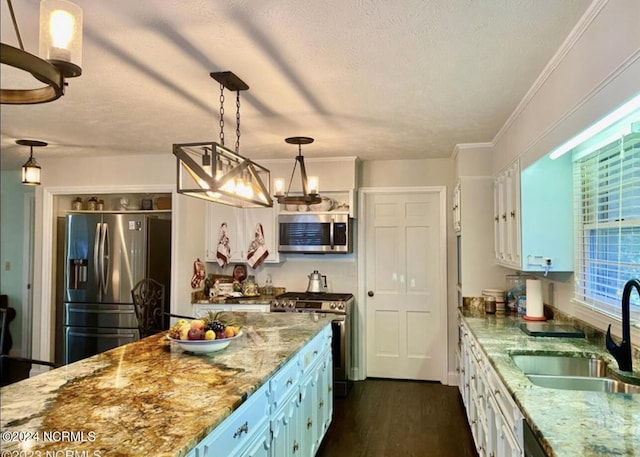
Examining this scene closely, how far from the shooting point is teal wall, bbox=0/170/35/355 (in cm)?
593

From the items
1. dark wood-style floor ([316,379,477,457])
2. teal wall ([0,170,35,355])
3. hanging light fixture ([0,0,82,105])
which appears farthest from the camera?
teal wall ([0,170,35,355])

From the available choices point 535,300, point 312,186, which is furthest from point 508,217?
point 312,186

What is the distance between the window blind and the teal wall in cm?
634

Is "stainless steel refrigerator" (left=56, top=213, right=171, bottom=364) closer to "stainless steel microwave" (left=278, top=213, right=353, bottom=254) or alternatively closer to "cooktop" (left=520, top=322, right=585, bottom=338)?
"stainless steel microwave" (left=278, top=213, right=353, bottom=254)

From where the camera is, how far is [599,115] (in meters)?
1.79

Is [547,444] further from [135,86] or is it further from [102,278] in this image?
[102,278]

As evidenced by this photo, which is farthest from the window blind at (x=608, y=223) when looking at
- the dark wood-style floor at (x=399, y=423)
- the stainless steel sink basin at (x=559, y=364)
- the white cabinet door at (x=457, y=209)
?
A: the dark wood-style floor at (x=399, y=423)

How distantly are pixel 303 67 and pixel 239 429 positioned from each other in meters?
1.83

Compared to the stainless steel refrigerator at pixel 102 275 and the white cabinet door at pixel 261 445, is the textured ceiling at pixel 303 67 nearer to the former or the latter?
the stainless steel refrigerator at pixel 102 275

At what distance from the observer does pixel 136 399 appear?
5.46 ft

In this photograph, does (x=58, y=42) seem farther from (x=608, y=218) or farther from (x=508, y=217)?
(x=508, y=217)

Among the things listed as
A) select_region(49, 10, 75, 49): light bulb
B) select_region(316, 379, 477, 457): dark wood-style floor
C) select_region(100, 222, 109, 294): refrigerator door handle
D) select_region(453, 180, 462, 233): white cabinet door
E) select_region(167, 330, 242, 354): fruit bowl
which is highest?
select_region(49, 10, 75, 49): light bulb

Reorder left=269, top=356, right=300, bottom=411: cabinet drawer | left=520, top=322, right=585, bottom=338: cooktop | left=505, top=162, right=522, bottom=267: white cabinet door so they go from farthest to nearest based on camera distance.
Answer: left=505, top=162, right=522, bottom=267: white cabinet door
left=520, top=322, right=585, bottom=338: cooktop
left=269, top=356, right=300, bottom=411: cabinet drawer

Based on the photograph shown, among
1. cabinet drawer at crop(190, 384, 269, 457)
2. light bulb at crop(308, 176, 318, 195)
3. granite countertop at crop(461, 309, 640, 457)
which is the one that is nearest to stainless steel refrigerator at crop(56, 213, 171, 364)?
light bulb at crop(308, 176, 318, 195)
